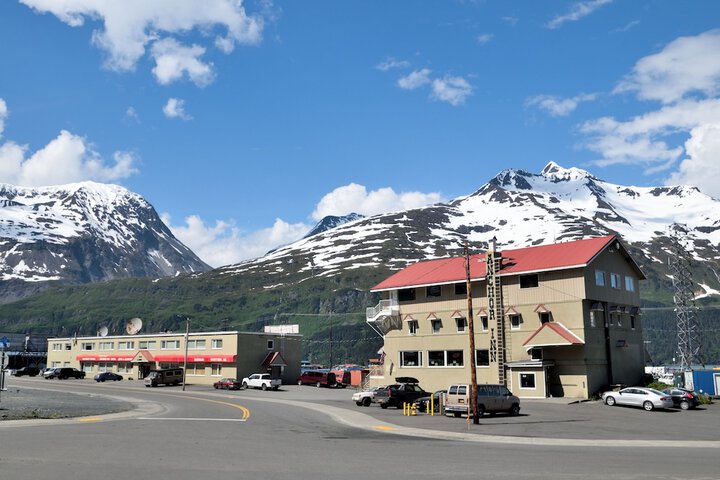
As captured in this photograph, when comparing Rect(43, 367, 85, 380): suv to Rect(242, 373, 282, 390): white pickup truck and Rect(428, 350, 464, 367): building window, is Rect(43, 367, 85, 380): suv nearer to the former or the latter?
Rect(242, 373, 282, 390): white pickup truck

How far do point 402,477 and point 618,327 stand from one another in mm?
47785

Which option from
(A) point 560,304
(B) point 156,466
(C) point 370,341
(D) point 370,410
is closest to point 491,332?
(A) point 560,304

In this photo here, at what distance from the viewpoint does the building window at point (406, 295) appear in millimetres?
66500

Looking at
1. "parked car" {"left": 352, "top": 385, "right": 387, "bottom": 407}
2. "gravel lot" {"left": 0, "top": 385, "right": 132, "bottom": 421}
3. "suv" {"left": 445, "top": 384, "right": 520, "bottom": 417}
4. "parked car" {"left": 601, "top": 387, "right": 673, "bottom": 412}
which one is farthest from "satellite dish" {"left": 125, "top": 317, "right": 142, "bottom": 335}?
"parked car" {"left": 601, "top": 387, "right": 673, "bottom": 412}

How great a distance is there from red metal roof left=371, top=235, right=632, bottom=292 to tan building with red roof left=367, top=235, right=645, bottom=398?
0.37 feet

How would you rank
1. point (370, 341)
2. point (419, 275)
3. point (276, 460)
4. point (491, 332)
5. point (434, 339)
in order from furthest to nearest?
point (370, 341) < point (419, 275) < point (434, 339) < point (491, 332) < point (276, 460)

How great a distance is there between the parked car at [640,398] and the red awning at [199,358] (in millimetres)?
49331

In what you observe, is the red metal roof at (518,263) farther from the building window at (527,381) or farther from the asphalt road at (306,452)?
the asphalt road at (306,452)

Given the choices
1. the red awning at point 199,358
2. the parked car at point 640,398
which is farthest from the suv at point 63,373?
the parked car at point 640,398

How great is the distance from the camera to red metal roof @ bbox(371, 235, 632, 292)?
55.7 meters

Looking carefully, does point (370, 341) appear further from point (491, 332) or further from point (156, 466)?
point (156, 466)

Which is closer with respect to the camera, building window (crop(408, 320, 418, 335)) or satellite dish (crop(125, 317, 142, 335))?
building window (crop(408, 320, 418, 335))

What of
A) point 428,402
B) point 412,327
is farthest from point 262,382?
point 428,402

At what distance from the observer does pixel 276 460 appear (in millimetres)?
19812
